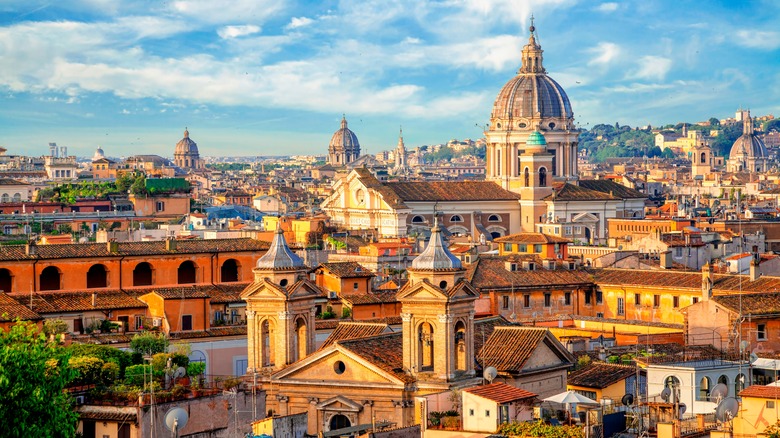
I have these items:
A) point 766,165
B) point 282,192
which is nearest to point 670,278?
point 282,192

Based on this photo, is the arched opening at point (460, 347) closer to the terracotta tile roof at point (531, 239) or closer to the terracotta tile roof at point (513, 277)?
the terracotta tile roof at point (513, 277)

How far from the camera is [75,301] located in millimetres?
32156

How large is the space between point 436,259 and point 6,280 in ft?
40.4

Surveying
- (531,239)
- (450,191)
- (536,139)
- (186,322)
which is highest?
(536,139)

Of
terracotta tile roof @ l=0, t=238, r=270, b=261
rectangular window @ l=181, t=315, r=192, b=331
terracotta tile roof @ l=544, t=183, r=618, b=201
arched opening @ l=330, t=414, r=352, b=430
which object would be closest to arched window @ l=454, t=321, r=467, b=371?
arched opening @ l=330, t=414, r=352, b=430

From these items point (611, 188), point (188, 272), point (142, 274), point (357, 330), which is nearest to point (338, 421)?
point (357, 330)

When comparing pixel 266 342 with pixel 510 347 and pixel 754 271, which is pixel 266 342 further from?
pixel 754 271

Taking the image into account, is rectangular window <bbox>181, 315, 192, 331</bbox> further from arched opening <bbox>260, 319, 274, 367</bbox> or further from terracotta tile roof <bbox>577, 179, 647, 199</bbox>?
terracotta tile roof <bbox>577, 179, 647, 199</bbox>

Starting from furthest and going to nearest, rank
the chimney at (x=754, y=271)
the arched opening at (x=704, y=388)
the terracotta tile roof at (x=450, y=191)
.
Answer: the terracotta tile roof at (x=450, y=191), the chimney at (x=754, y=271), the arched opening at (x=704, y=388)

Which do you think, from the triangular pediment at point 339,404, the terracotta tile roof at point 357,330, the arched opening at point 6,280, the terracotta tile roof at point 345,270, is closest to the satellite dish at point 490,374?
the triangular pediment at point 339,404

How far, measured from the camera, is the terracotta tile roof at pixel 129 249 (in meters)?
33.8

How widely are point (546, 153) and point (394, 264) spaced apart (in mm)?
29689

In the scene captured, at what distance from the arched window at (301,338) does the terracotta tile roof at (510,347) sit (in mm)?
2325

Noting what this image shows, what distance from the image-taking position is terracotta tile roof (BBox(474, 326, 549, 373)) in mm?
23734
